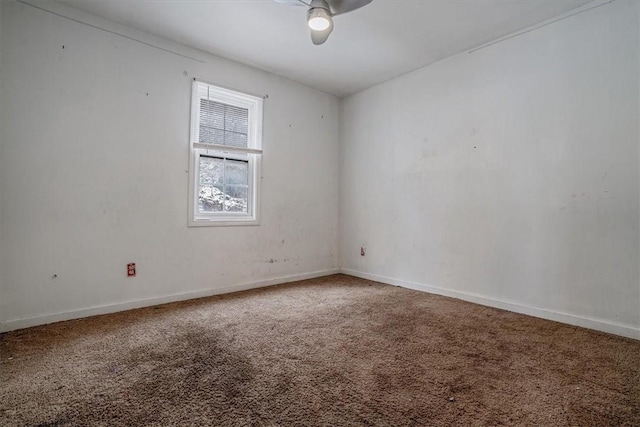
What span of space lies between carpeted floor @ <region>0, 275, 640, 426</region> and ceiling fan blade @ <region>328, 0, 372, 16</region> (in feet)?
7.34

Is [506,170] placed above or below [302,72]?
below

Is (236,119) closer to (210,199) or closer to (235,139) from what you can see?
(235,139)

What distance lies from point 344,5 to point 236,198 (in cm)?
229

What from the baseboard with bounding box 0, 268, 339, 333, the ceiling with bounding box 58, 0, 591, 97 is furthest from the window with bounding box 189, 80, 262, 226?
the baseboard with bounding box 0, 268, 339, 333

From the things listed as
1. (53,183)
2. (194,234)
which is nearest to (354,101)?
(194,234)

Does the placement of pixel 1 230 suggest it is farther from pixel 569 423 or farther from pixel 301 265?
pixel 569 423

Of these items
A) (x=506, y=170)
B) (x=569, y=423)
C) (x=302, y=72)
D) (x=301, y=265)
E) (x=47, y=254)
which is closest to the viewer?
(x=569, y=423)

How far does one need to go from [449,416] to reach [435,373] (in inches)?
14.6

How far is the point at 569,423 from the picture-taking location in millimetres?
1306

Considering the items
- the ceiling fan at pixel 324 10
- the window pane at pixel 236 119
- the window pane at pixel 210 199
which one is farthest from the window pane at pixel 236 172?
the ceiling fan at pixel 324 10

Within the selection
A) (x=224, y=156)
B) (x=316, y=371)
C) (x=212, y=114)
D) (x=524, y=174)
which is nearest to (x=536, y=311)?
Result: (x=524, y=174)

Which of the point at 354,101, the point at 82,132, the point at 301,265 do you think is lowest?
the point at 301,265

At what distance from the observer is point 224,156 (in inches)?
136

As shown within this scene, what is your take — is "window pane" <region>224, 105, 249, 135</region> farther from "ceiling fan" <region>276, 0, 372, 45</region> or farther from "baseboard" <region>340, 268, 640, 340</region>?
"baseboard" <region>340, 268, 640, 340</region>
